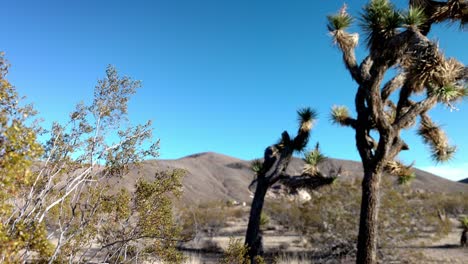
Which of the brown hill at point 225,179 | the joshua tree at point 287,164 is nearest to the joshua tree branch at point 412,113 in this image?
the joshua tree at point 287,164

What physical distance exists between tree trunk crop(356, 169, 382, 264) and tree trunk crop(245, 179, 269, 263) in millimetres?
3292

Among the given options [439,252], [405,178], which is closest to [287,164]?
[405,178]

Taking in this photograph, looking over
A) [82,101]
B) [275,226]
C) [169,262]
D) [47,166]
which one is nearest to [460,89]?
[169,262]

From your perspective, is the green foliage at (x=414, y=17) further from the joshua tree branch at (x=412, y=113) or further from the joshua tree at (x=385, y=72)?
the joshua tree branch at (x=412, y=113)

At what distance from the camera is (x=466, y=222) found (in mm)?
16844

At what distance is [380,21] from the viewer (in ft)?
31.3

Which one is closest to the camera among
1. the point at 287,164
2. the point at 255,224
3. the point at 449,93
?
the point at 449,93

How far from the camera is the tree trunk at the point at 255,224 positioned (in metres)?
11.2

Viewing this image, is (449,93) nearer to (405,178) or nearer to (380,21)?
(380,21)

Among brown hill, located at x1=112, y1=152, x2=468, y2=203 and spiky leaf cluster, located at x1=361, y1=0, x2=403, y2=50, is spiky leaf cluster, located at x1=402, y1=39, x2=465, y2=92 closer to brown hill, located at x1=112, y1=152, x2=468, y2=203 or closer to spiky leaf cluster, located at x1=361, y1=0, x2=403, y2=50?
spiky leaf cluster, located at x1=361, y1=0, x2=403, y2=50

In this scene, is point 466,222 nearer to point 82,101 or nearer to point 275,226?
point 275,226

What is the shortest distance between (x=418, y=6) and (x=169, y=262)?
8.31 metres

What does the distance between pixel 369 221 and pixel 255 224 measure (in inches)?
146

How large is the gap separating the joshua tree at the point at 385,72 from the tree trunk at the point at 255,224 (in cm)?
328
